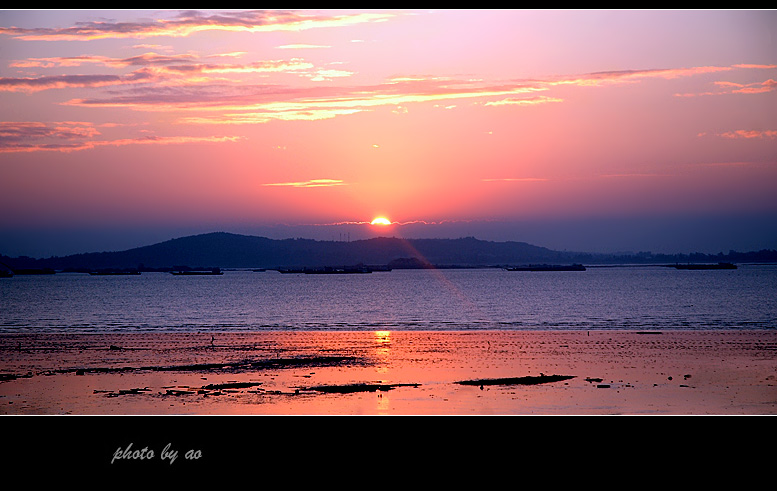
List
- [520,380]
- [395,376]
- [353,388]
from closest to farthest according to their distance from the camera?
[353,388] → [520,380] → [395,376]

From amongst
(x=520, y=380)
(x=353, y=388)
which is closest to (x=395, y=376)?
(x=353, y=388)

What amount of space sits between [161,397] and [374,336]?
14.2 metres

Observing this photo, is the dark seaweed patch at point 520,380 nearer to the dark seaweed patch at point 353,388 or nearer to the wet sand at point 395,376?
the wet sand at point 395,376

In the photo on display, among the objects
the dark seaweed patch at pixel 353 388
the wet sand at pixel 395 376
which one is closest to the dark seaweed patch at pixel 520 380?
the wet sand at pixel 395 376

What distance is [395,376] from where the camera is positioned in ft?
54.7

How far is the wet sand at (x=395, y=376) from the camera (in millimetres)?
13164

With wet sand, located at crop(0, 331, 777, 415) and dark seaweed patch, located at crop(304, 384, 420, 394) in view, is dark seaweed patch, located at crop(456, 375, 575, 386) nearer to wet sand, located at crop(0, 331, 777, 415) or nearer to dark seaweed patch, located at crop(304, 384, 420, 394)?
wet sand, located at crop(0, 331, 777, 415)

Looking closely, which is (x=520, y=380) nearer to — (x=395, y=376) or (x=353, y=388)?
(x=395, y=376)

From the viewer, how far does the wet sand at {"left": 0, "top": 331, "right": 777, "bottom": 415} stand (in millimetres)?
13164

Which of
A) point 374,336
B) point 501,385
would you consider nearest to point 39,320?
point 374,336

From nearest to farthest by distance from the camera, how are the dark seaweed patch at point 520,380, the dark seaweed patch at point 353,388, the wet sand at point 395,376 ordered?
1. the wet sand at point 395,376
2. the dark seaweed patch at point 353,388
3. the dark seaweed patch at point 520,380

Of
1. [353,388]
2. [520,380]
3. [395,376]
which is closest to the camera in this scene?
[353,388]
